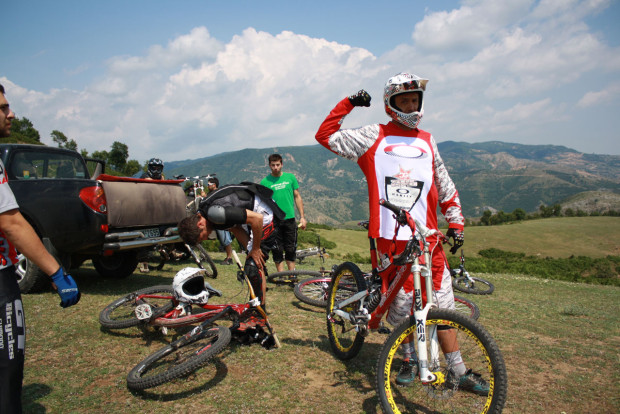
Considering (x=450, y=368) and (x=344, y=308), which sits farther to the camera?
(x=344, y=308)

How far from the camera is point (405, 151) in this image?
362cm

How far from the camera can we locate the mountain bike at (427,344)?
2662mm

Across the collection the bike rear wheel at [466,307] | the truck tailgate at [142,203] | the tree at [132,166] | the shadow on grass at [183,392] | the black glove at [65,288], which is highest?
the tree at [132,166]

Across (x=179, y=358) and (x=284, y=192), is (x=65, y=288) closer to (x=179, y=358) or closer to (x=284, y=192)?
(x=179, y=358)

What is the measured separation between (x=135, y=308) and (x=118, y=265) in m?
3.44

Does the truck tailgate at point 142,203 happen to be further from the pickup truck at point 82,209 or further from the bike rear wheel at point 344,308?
the bike rear wheel at point 344,308

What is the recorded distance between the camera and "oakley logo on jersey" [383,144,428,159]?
3.59 meters

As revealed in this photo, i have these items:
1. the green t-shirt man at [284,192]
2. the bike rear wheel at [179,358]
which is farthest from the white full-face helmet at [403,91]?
the green t-shirt man at [284,192]

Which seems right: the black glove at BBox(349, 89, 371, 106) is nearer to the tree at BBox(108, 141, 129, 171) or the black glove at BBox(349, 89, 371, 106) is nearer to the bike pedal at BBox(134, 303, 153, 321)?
the bike pedal at BBox(134, 303, 153, 321)

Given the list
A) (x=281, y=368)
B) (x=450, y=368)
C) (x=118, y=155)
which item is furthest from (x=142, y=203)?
(x=118, y=155)

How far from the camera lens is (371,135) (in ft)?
12.3

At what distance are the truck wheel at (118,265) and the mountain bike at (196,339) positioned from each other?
330cm

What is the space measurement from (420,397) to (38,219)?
5.69m

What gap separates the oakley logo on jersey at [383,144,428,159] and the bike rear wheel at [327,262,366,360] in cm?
135
